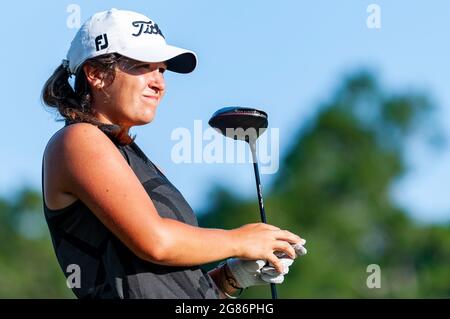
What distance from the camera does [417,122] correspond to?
58.5 metres

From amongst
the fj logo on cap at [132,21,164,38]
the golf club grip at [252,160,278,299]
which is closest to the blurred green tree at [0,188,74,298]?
the golf club grip at [252,160,278,299]

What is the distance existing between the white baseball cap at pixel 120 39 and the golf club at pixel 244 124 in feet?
2.26

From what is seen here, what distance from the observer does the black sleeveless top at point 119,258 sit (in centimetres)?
529

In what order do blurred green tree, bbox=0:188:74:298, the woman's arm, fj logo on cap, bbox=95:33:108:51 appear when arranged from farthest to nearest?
blurred green tree, bbox=0:188:74:298 → fj logo on cap, bbox=95:33:108:51 → the woman's arm

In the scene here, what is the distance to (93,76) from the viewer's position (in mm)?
5676

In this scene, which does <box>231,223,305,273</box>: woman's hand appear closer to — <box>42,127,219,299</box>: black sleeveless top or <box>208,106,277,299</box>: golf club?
<box>42,127,219,299</box>: black sleeveless top

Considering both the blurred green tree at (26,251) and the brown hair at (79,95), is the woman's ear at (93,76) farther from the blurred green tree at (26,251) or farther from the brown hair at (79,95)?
the blurred green tree at (26,251)

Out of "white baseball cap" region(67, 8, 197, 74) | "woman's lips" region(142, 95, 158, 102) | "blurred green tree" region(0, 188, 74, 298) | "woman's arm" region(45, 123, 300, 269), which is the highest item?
"white baseball cap" region(67, 8, 197, 74)

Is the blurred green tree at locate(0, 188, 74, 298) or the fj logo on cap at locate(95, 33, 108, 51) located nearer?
the fj logo on cap at locate(95, 33, 108, 51)

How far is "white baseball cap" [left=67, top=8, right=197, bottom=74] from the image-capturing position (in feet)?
18.4

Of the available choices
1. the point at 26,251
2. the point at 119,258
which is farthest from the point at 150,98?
the point at 26,251

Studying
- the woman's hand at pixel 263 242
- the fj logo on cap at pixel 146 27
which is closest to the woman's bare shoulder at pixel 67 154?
the fj logo on cap at pixel 146 27

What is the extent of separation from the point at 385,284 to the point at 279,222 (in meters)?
4.67
